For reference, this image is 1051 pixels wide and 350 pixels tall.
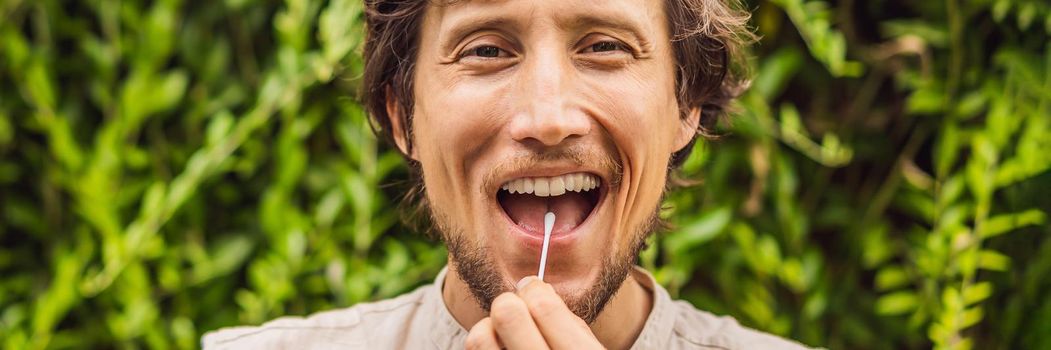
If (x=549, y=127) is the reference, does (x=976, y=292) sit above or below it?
below

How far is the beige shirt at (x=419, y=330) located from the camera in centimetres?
139

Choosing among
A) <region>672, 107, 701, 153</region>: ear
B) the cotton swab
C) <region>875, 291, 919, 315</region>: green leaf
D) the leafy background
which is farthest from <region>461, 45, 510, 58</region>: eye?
<region>875, 291, 919, 315</region>: green leaf

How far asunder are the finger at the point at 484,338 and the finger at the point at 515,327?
12 mm

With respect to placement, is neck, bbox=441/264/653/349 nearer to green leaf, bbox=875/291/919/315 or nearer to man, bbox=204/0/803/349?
man, bbox=204/0/803/349

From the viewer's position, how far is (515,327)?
1.01 m

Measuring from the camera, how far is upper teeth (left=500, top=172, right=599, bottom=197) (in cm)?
121

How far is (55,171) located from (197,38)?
0.38 metres

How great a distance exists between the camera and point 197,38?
1983 mm

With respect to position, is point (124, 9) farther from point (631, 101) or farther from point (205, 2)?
point (631, 101)

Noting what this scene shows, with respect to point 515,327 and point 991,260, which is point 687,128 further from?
point 991,260

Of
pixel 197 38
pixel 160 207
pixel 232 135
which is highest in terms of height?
pixel 197 38

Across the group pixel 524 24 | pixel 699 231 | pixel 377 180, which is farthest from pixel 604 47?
pixel 377 180

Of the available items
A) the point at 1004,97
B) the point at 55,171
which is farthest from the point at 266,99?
the point at 1004,97

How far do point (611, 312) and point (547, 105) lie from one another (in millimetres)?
349
